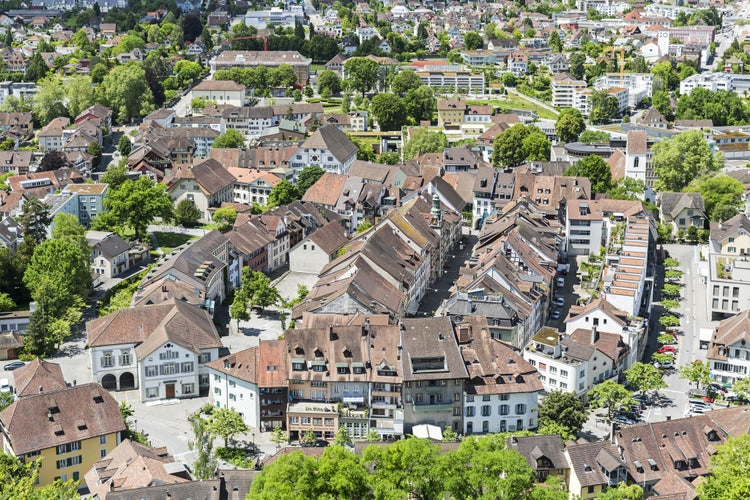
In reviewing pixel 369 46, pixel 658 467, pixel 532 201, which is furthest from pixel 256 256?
pixel 369 46

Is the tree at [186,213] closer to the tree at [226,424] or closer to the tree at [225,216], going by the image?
the tree at [225,216]

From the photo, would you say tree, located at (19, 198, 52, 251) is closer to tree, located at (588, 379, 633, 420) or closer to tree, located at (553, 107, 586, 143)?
tree, located at (588, 379, 633, 420)

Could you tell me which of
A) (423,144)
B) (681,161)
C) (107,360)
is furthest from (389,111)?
(107,360)

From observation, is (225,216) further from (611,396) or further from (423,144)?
(611,396)

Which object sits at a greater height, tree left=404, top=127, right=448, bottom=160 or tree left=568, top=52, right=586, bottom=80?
tree left=568, top=52, right=586, bottom=80

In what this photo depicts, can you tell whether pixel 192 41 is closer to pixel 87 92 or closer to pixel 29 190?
pixel 87 92

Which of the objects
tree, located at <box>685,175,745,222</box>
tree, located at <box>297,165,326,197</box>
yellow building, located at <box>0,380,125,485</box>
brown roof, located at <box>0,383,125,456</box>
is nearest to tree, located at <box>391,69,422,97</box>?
tree, located at <box>297,165,326,197</box>
